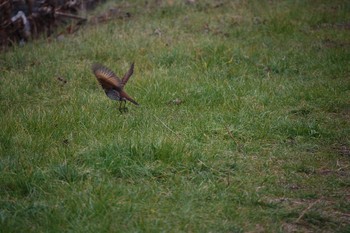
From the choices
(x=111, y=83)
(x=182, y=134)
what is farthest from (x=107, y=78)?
(x=182, y=134)

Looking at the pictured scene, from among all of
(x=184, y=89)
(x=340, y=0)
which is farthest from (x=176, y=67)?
(x=340, y=0)

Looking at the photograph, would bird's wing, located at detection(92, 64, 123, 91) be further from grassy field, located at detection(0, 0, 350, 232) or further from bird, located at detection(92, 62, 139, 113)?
Result: grassy field, located at detection(0, 0, 350, 232)

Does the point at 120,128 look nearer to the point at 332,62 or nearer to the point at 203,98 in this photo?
Result: the point at 203,98

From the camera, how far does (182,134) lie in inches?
233

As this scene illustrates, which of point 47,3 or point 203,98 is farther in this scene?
point 47,3

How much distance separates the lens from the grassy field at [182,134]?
444cm

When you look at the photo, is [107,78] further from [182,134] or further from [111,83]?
[182,134]

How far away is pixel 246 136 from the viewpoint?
6.08 m

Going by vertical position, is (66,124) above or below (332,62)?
above

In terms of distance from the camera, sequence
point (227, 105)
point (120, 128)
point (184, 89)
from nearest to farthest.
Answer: point (120, 128), point (227, 105), point (184, 89)

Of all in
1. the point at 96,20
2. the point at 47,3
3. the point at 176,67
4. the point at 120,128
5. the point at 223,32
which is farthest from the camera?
the point at 96,20

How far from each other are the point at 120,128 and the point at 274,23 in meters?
5.47

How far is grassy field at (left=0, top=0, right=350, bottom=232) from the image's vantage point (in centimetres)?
444

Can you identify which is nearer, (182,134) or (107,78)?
(182,134)
